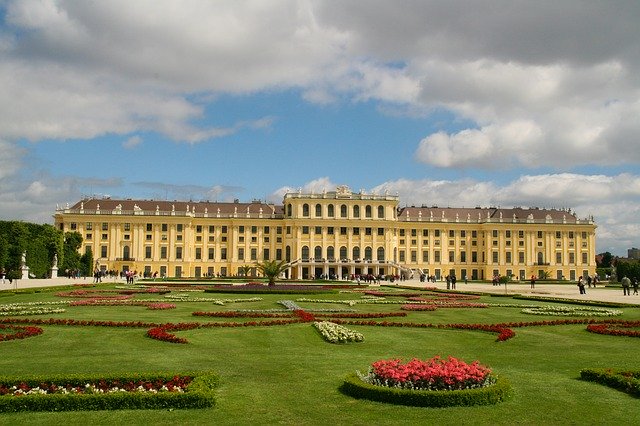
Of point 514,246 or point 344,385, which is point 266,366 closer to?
point 344,385

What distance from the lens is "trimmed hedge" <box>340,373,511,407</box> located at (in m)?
9.62

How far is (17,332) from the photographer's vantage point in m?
17.0

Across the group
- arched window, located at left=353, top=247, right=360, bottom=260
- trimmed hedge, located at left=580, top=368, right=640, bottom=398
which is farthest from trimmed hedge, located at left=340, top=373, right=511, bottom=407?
arched window, located at left=353, top=247, right=360, bottom=260

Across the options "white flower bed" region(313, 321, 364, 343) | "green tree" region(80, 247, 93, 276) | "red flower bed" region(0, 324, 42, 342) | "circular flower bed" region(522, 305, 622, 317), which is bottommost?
"circular flower bed" region(522, 305, 622, 317)

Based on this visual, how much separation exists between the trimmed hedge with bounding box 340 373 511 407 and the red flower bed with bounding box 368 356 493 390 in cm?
25

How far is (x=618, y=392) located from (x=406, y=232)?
8572 centimetres

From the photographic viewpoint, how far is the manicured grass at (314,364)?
915cm

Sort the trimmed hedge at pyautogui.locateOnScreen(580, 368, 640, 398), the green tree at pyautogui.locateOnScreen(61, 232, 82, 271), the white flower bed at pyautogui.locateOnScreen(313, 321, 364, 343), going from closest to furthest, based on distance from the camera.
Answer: the trimmed hedge at pyautogui.locateOnScreen(580, 368, 640, 398), the white flower bed at pyautogui.locateOnScreen(313, 321, 364, 343), the green tree at pyautogui.locateOnScreen(61, 232, 82, 271)

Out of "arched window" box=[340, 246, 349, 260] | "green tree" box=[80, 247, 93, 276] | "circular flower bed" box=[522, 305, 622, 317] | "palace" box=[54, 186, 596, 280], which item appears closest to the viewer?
"circular flower bed" box=[522, 305, 622, 317]

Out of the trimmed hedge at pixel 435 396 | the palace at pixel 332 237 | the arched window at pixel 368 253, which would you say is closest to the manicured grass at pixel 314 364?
the trimmed hedge at pixel 435 396

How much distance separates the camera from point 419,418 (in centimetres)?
904

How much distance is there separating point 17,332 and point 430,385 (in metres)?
12.1

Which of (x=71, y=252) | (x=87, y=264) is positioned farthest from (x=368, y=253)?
(x=71, y=252)

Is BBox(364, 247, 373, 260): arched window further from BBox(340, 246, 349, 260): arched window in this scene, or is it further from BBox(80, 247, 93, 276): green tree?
BBox(80, 247, 93, 276): green tree
